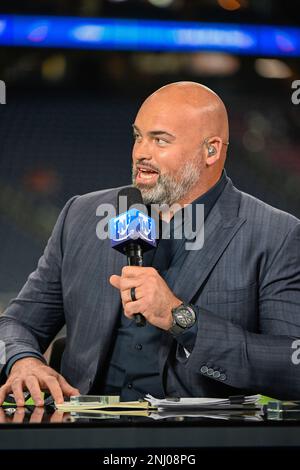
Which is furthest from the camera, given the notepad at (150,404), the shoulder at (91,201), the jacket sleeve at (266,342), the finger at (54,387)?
the shoulder at (91,201)

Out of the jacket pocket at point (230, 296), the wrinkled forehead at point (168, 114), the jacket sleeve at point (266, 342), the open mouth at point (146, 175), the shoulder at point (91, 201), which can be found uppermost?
the wrinkled forehead at point (168, 114)

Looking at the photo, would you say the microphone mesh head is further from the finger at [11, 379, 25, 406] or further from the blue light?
the blue light

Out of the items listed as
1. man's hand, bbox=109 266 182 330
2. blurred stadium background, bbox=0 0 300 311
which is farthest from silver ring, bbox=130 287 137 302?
blurred stadium background, bbox=0 0 300 311

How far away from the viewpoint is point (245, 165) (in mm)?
2951

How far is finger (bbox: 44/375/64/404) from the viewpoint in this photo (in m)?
1.68

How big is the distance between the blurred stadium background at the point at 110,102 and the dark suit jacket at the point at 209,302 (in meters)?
0.68

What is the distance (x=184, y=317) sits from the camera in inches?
69.1

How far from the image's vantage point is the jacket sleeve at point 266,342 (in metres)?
1.80

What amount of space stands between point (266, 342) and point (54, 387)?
508 mm

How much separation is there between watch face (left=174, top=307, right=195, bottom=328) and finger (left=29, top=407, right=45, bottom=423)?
1.17 ft

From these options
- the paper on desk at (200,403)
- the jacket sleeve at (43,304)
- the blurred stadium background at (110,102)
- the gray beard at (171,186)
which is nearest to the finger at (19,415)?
the paper on desk at (200,403)

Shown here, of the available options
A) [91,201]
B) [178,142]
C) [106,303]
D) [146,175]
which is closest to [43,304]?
[106,303]

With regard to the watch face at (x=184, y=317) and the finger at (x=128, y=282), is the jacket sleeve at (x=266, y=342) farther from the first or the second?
the finger at (x=128, y=282)
